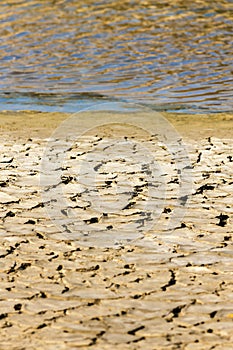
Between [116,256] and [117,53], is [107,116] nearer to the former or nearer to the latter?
[117,53]

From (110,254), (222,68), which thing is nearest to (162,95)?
(222,68)

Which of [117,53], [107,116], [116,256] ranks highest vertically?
[116,256]

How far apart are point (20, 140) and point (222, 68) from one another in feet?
12.3

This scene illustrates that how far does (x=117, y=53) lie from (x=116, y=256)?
6739mm

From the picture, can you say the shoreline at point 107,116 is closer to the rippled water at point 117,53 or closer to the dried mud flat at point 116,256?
the rippled water at point 117,53

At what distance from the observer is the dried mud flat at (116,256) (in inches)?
138

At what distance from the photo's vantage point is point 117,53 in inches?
426

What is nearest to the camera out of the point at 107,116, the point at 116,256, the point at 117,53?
the point at 116,256

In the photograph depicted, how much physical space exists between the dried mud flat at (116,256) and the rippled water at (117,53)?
2422 millimetres

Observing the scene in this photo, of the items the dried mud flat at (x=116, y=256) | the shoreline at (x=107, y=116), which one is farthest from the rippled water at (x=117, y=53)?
the dried mud flat at (x=116, y=256)

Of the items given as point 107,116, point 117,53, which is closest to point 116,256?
point 107,116

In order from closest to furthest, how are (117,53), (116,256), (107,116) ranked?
(116,256), (107,116), (117,53)

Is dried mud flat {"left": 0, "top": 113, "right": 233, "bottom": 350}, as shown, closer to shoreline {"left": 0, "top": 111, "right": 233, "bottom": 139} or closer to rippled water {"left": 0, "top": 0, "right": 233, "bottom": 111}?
shoreline {"left": 0, "top": 111, "right": 233, "bottom": 139}

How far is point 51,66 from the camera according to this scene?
10352mm
